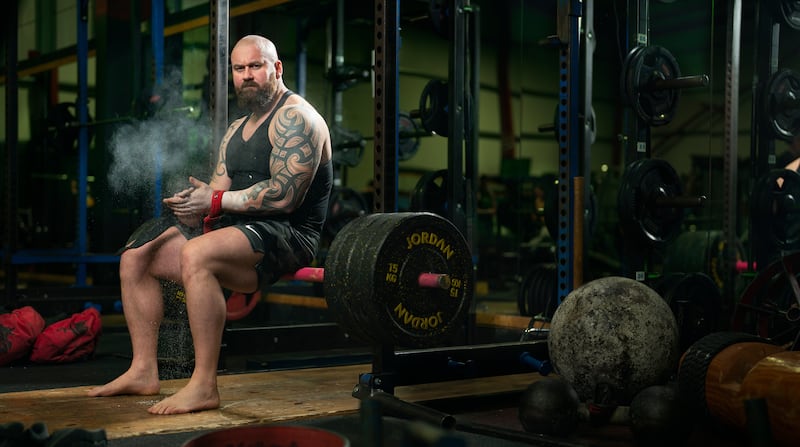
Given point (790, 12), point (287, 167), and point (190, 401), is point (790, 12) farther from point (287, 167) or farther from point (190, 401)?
point (190, 401)

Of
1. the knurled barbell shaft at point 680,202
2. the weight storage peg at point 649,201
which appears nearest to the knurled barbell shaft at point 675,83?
the weight storage peg at point 649,201

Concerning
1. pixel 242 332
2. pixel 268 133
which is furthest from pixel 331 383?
pixel 268 133

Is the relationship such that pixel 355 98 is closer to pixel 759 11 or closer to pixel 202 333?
pixel 759 11

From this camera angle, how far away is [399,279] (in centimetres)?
272

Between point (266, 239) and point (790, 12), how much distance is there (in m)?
3.56

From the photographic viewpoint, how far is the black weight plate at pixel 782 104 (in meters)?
5.09

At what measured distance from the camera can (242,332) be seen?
13.3ft

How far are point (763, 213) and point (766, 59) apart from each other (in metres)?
0.87

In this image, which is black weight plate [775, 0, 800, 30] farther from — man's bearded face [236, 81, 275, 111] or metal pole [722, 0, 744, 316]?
man's bearded face [236, 81, 275, 111]

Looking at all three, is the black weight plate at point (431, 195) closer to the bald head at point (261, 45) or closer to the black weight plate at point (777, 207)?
the bald head at point (261, 45)

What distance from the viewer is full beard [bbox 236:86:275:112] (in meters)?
3.20

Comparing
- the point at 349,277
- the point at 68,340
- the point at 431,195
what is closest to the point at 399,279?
the point at 349,277

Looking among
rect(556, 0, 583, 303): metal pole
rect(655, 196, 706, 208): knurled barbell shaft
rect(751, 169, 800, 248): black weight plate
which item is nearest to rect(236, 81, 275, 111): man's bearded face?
rect(556, 0, 583, 303): metal pole

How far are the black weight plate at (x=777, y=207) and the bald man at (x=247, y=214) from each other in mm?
2765
